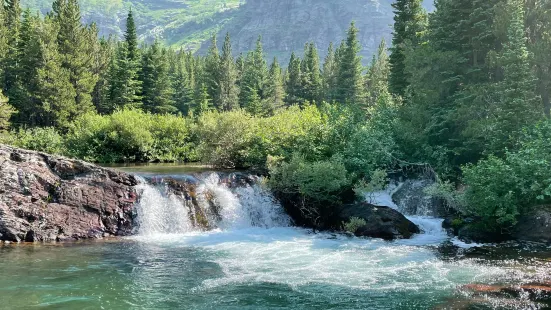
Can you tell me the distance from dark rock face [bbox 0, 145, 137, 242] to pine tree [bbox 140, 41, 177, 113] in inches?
1648

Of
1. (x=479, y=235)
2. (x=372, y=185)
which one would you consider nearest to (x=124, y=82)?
(x=372, y=185)

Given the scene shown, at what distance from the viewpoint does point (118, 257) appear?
15.4m

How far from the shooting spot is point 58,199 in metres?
18.6

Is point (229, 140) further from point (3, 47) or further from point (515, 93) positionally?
point (3, 47)

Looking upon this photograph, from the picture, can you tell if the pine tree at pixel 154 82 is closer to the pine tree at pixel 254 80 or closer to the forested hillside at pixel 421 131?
the pine tree at pixel 254 80

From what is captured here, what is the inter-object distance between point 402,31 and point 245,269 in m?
29.0

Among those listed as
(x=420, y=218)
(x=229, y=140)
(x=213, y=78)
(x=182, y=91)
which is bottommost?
(x=420, y=218)

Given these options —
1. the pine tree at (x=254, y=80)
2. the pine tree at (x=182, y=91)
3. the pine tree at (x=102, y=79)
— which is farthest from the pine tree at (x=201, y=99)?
the pine tree at (x=102, y=79)

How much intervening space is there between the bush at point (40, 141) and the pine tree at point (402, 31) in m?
28.1

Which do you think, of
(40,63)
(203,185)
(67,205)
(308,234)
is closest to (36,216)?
(67,205)

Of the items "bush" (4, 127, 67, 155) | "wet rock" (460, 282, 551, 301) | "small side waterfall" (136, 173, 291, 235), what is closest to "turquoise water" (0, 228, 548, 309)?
"wet rock" (460, 282, 551, 301)

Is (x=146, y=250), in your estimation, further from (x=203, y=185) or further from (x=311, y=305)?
(x=311, y=305)

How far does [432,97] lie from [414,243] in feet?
Result: 32.7

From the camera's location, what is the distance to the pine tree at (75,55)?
46.4 meters
